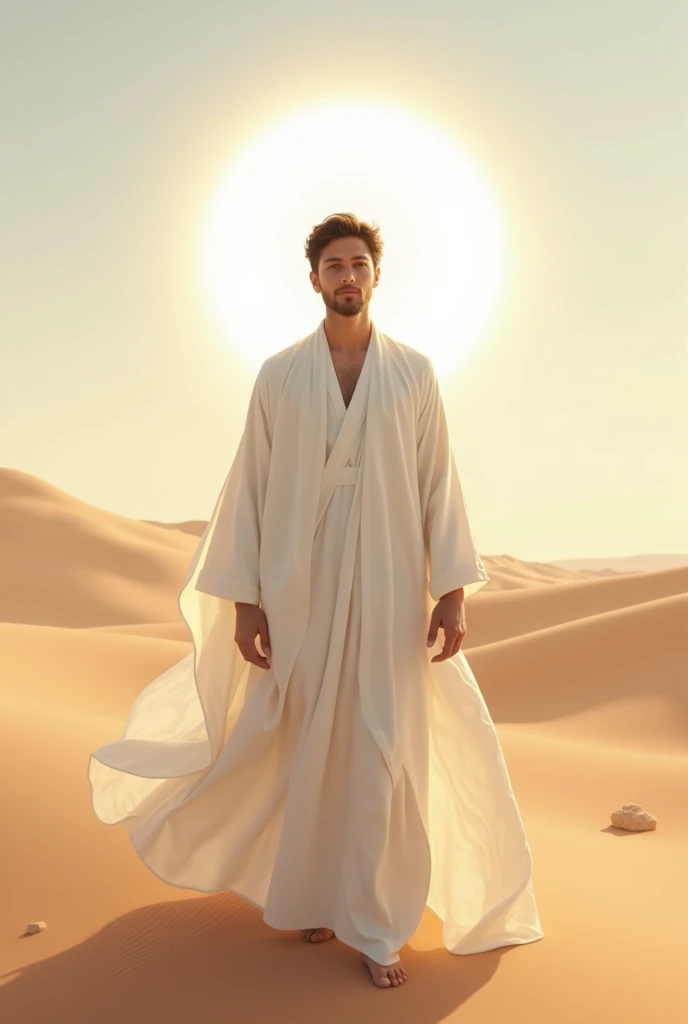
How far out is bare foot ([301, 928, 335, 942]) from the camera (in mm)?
3531

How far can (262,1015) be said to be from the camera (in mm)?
3061

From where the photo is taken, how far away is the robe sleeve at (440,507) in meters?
3.66

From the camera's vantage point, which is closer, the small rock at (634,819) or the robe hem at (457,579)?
the robe hem at (457,579)

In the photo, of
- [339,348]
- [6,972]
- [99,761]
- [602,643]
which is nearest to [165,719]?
[99,761]

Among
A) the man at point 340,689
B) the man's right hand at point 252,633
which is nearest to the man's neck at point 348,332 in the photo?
the man at point 340,689

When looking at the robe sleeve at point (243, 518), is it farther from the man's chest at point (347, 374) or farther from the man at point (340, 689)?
the man's chest at point (347, 374)

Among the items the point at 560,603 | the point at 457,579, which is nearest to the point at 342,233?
the point at 457,579

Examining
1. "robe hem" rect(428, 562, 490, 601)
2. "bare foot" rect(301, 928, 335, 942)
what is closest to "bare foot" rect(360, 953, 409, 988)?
"bare foot" rect(301, 928, 335, 942)

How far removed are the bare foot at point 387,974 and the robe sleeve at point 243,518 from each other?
1.34m

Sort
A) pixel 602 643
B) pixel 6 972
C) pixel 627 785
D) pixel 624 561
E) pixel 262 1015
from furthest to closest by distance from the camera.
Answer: pixel 624 561, pixel 602 643, pixel 627 785, pixel 6 972, pixel 262 1015

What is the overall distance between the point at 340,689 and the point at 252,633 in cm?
41

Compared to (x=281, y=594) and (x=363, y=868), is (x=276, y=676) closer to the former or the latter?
(x=281, y=594)

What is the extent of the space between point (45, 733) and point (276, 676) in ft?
8.69

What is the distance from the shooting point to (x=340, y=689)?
3.47 metres
